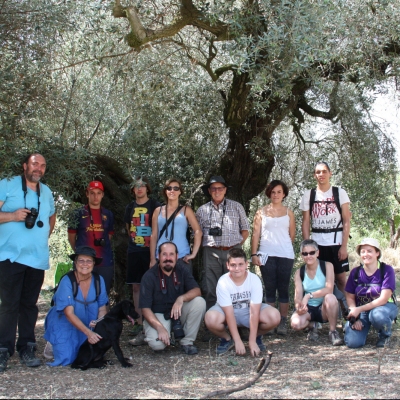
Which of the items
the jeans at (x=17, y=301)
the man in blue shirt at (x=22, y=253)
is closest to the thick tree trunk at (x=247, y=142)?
the man in blue shirt at (x=22, y=253)

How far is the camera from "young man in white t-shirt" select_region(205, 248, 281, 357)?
5.32 meters

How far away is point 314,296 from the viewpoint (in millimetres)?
5848

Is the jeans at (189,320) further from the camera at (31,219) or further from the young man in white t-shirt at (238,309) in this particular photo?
the camera at (31,219)

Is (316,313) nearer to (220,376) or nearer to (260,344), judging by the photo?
(260,344)

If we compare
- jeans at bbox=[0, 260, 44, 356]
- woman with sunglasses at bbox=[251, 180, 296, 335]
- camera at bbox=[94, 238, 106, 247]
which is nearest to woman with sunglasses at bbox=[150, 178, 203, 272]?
camera at bbox=[94, 238, 106, 247]

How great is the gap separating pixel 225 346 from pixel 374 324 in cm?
162

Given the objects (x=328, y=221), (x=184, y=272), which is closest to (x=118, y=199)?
(x=184, y=272)

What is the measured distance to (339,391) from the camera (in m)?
4.13

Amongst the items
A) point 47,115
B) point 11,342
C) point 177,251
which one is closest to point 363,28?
point 177,251

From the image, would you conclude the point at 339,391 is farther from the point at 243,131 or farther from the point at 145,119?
the point at 145,119

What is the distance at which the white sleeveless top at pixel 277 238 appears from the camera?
6195mm

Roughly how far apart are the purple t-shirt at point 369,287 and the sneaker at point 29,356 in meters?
3.38

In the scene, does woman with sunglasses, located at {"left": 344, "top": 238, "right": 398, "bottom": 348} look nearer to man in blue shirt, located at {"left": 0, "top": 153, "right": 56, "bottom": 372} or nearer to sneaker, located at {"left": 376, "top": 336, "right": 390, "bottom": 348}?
sneaker, located at {"left": 376, "top": 336, "right": 390, "bottom": 348}

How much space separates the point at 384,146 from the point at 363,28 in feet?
7.57
